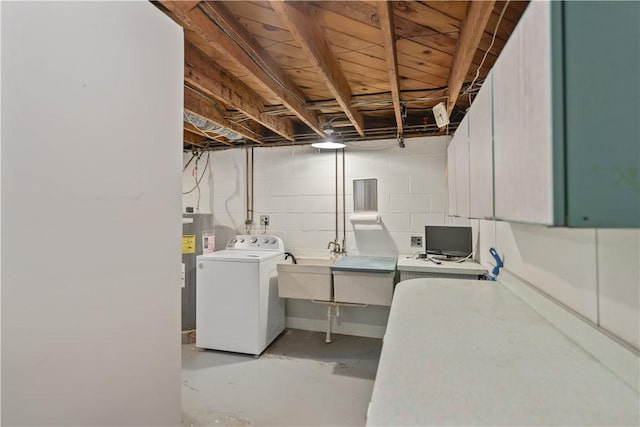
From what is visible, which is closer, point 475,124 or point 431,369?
point 431,369

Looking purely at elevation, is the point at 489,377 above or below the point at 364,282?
above

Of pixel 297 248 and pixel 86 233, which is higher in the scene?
pixel 86 233

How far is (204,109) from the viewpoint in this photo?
2.72 m

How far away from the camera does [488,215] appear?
121cm

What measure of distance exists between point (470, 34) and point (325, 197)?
237 cm

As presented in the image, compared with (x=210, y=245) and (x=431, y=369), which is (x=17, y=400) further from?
(x=210, y=245)

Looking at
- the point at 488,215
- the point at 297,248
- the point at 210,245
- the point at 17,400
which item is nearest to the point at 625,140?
the point at 488,215

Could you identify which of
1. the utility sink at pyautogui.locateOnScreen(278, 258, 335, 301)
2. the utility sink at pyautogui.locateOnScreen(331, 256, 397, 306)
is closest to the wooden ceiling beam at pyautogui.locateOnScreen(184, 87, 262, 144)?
the utility sink at pyautogui.locateOnScreen(278, 258, 335, 301)

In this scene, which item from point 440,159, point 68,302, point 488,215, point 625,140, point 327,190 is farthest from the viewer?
point 327,190

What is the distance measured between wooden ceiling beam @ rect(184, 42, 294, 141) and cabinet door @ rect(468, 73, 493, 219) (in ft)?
5.47

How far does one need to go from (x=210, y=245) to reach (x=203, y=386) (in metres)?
1.66

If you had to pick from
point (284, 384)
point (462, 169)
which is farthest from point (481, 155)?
point (284, 384)

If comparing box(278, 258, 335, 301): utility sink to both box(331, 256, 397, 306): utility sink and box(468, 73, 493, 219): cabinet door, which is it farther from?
box(468, 73, 493, 219): cabinet door

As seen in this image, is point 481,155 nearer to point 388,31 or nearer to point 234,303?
point 388,31
